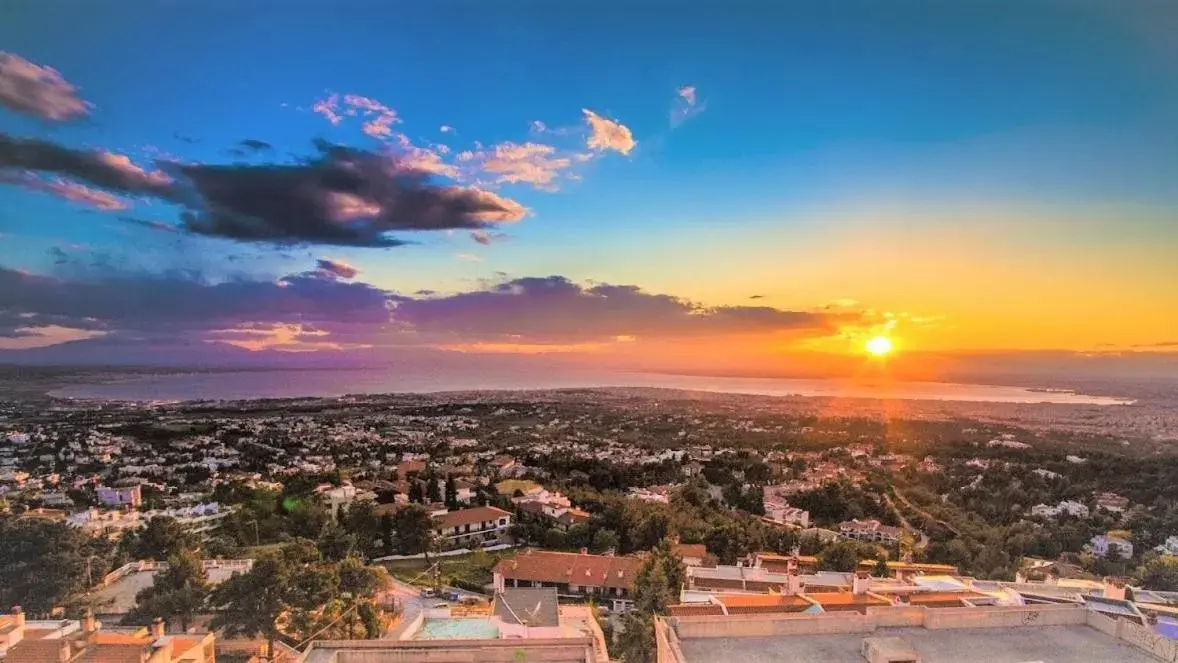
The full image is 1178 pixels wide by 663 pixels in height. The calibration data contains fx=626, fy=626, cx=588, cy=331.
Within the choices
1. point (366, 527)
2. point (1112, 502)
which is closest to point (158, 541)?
point (366, 527)

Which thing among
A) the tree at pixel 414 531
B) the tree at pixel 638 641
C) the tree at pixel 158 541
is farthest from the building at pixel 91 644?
the tree at pixel 414 531

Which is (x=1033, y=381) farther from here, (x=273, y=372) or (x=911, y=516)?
(x=273, y=372)

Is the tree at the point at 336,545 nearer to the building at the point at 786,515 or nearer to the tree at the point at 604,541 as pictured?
the tree at the point at 604,541

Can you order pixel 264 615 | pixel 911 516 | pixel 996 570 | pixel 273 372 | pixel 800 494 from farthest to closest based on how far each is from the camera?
pixel 273 372
pixel 800 494
pixel 911 516
pixel 996 570
pixel 264 615

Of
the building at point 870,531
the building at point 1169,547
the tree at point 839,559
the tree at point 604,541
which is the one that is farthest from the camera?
the building at point 870,531

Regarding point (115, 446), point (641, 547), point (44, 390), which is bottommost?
point (641, 547)

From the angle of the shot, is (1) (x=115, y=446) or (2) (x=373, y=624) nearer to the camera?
(2) (x=373, y=624)

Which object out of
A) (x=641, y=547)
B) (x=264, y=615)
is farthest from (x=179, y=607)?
(x=641, y=547)

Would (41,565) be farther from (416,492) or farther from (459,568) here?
(416,492)
